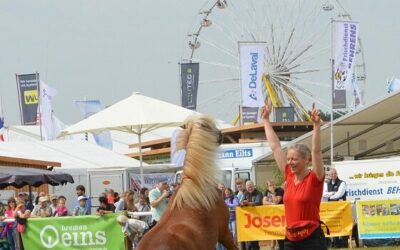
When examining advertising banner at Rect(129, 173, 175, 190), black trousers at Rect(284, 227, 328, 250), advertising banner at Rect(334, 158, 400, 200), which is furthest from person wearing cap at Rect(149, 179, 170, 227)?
advertising banner at Rect(129, 173, 175, 190)

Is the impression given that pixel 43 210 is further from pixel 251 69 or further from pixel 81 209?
pixel 251 69

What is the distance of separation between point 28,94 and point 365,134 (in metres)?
21.6

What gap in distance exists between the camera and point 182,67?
145 ft

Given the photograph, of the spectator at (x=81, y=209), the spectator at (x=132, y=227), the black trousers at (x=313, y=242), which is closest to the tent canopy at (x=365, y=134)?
the spectator at (x=81, y=209)

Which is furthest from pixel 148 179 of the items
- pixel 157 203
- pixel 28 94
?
pixel 28 94

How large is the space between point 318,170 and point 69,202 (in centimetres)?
2566

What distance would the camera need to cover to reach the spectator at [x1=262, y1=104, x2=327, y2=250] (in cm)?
630

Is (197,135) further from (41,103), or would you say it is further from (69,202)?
(41,103)

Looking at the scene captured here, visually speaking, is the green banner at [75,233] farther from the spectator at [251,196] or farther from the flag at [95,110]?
the flag at [95,110]

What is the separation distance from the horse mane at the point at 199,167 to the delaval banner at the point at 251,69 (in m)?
26.8

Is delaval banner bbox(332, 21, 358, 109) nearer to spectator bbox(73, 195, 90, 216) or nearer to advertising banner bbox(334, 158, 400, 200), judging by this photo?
advertising banner bbox(334, 158, 400, 200)

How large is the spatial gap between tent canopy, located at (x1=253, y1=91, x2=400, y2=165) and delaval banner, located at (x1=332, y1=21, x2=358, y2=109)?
838 mm

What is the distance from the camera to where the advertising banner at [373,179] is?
1961cm

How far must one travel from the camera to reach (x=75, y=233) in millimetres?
15383
